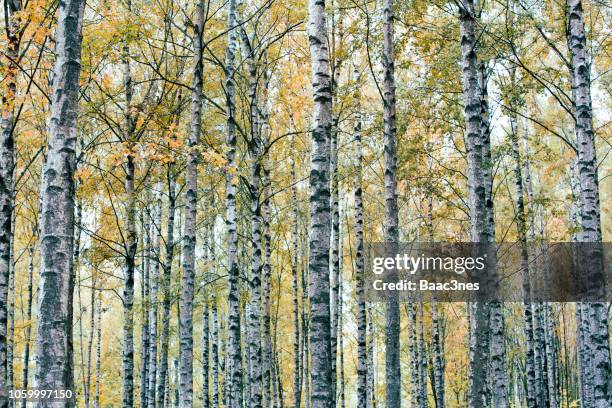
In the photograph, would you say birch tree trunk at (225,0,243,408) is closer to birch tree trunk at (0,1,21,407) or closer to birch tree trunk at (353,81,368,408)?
birch tree trunk at (353,81,368,408)

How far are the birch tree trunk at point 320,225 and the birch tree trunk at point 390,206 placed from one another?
3.78m

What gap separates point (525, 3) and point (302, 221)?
14.0 meters

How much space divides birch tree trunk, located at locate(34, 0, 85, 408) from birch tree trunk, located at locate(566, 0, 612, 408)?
7.94m

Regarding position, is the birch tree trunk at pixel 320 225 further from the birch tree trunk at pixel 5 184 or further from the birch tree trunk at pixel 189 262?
the birch tree trunk at pixel 5 184

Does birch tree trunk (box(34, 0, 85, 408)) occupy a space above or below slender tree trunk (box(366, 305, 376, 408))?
above

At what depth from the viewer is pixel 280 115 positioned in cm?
2012

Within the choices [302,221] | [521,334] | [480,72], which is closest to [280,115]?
[302,221]

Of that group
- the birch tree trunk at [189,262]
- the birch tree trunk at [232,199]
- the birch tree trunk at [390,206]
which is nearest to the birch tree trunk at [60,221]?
the birch tree trunk at [189,262]

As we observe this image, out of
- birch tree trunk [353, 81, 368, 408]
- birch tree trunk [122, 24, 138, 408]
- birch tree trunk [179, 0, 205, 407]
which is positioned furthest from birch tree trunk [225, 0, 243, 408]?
birch tree trunk [353, 81, 368, 408]

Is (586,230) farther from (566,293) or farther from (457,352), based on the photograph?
(457,352)

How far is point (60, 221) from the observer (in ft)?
17.0

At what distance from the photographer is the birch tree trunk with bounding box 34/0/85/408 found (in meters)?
4.92

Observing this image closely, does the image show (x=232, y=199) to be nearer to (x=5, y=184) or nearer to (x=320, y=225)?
(x=5, y=184)

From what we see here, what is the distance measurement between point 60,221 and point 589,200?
8109mm
